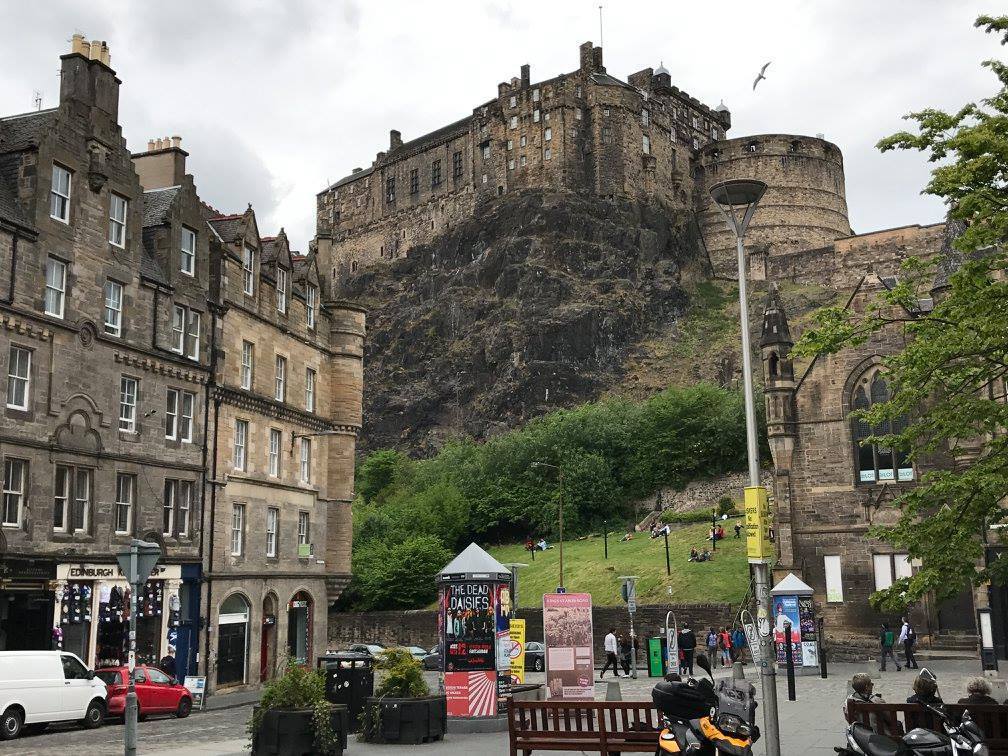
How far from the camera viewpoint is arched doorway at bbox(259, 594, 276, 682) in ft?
117

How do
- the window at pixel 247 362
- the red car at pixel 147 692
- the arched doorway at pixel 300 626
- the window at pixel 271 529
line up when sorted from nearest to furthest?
1. the red car at pixel 147 692
2. the window at pixel 247 362
3. the window at pixel 271 529
4. the arched doorway at pixel 300 626

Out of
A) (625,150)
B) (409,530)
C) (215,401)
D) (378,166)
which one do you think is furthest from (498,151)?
(215,401)

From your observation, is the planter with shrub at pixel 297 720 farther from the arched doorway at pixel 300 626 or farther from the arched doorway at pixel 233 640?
the arched doorway at pixel 300 626

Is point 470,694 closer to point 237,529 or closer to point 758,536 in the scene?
point 758,536

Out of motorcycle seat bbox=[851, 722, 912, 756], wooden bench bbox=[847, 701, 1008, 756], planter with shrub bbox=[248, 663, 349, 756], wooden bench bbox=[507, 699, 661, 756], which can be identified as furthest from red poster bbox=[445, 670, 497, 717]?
motorcycle seat bbox=[851, 722, 912, 756]

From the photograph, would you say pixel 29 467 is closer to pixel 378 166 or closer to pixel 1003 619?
pixel 1003 619

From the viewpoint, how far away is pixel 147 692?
24.6 metres

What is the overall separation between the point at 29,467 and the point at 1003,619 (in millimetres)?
26034

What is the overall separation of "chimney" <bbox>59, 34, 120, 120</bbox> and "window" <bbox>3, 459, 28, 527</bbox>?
31.4ft

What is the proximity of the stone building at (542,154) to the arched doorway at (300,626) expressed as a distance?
68712 mm

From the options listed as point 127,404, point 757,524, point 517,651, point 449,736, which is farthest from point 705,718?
point 127,404

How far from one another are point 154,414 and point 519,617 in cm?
2205

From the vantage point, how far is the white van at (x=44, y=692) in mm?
20141

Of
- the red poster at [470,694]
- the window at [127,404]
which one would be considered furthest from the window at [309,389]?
the red poster at [470,694]
